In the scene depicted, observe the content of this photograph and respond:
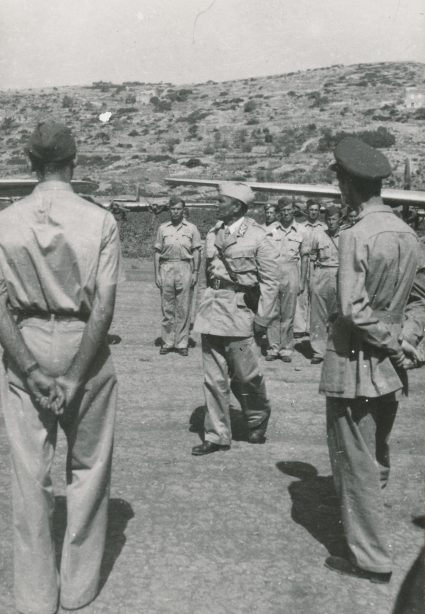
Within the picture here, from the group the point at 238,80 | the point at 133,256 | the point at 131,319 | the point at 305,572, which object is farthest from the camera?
the point at 238,80

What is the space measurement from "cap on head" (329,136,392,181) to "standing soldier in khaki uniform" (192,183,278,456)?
2.17m

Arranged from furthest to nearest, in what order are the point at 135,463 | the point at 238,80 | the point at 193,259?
the point at 238,80, the point at 193,259, the point at 135,463

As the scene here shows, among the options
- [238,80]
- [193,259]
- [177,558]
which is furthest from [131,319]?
[238,80]

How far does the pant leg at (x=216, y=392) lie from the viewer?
6035mm

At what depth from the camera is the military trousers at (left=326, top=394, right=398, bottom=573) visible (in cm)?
394

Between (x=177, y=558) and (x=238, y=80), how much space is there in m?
110

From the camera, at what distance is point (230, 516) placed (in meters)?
4.80

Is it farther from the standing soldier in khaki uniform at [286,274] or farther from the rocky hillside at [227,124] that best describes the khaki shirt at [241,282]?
the rocky hillside at [227,124]

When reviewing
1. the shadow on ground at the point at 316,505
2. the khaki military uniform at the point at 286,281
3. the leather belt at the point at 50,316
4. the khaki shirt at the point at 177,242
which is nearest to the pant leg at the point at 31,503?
the leather belt at the point at 50,316


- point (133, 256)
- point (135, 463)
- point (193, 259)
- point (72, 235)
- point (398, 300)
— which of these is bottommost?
point (133, 256)

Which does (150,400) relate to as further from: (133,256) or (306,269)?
(133,256)

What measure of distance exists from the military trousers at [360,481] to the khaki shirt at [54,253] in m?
1.42

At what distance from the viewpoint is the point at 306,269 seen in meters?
11.1

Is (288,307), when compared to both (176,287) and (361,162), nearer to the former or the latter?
(176,287)
